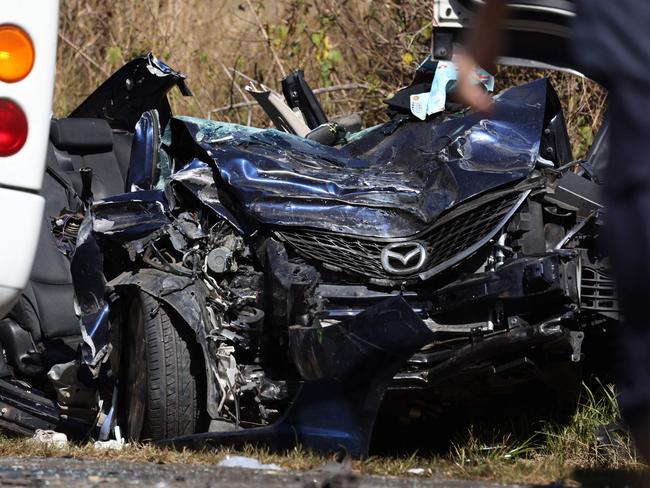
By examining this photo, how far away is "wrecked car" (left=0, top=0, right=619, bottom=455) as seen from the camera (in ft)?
13.8

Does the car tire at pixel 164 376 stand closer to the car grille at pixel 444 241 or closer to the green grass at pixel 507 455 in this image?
the green grass at pixel 507 455

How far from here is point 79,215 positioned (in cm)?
574

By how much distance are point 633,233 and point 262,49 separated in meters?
8.24

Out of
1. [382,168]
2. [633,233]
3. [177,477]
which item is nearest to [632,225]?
[633,233]

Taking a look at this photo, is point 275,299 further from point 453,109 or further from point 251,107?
point 251,107

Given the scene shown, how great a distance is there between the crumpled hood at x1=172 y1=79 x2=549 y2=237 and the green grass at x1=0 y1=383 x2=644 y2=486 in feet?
3.10

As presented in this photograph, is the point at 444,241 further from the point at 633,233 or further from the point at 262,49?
the point at 262,49

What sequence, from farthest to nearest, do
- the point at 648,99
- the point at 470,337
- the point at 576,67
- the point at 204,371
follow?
the point at 204,371, the point at 470,337, the point at 576,67, the point at 648,99

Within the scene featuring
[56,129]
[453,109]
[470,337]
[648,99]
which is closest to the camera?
[648,99]

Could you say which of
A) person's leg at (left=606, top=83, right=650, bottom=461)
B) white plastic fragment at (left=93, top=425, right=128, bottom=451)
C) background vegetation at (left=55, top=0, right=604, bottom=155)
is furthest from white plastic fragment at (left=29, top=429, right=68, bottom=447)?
background vegetation at (left=55, top=0, right=604, bottom=155)

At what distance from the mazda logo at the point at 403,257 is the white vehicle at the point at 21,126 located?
4.63ft

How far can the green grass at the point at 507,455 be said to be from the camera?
158 inches

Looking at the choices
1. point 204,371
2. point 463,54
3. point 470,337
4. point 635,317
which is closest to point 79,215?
point 204,371

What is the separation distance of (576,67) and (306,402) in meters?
2.00
